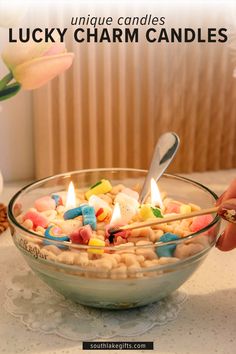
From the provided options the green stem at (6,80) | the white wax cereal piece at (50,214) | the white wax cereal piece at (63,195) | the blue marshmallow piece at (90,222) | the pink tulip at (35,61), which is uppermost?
the pink tulip at (35,61)

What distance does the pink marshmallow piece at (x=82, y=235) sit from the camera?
61 cm

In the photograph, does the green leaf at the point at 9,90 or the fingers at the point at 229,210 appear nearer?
the fingers at the point at 229,210

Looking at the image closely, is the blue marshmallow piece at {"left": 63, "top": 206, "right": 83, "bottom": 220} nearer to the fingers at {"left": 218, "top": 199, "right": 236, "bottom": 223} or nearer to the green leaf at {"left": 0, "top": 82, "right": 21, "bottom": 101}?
the fingers at {"left": 218, "top": 199, "right": 236, "bottom": 223}

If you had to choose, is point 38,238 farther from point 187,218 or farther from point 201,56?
point 201,56

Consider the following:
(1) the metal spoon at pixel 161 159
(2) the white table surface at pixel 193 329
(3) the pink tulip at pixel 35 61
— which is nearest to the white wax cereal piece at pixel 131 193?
(1) the metal spoon at pixel 161 159

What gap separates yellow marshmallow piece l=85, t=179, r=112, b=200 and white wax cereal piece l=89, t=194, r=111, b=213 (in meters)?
0.02

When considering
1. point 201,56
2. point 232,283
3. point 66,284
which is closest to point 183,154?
point 201,56

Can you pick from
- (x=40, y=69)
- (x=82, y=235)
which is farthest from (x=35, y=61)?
(x=82, y=235)

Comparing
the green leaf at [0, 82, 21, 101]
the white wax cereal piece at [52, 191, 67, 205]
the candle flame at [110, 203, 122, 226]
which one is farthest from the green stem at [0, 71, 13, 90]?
the candle flame at [110, 203, 122, 226]

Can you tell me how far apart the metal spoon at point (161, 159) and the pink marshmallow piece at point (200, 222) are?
98 millimetres

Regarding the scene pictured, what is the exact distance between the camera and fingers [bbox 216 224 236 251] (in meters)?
0.62

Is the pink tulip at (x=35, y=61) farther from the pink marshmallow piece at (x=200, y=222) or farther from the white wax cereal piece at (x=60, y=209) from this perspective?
the pink marshmallow piece at (x=200, y=222)

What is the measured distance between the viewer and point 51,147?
38.5 inches

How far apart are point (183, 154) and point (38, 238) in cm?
51
